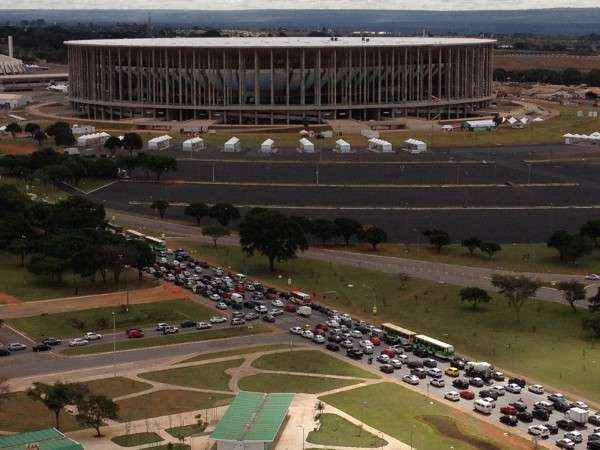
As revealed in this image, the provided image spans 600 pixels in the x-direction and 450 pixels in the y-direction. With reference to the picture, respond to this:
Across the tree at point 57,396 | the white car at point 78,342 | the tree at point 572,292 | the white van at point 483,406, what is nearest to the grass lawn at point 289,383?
the white van at point 483,406

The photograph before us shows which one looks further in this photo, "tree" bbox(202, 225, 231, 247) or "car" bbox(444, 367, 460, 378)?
"tree" bbox(202, 225, 231, 247)

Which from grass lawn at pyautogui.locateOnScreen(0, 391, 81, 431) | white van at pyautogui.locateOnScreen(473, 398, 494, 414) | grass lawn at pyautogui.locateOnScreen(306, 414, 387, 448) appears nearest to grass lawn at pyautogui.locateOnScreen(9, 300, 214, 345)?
grass lawn at pyautogui.locateOnScreen(0, 391, 81, 431)

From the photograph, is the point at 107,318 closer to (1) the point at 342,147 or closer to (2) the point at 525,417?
(2) the point at 525,417

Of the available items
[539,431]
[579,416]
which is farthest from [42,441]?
[579,416]

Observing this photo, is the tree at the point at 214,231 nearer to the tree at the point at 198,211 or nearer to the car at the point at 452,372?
the tree at the point at 198,211

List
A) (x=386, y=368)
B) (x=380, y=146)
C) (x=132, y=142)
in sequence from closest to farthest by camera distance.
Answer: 1. (x=386, y=368)
2. (x=132, y=142)
3. (x=380, y=146)

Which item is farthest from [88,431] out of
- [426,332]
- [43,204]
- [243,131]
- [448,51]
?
[448,51]

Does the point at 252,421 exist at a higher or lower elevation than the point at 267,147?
lower

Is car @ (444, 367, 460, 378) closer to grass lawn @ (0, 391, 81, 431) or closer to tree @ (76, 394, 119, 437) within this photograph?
tree @ (76, 394, 119, 437)
